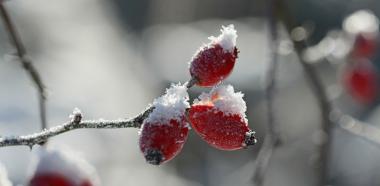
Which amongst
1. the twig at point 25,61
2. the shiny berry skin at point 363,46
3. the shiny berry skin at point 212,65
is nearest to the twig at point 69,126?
the shiny berry skin at point 212,65

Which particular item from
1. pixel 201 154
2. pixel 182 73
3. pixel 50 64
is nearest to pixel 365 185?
pixel 201 154

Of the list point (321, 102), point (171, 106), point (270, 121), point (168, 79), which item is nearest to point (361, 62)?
point (321, 102)

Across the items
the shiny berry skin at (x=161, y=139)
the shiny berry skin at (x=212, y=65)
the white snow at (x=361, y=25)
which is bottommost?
the shiny berry skin at (x=161, y=139)

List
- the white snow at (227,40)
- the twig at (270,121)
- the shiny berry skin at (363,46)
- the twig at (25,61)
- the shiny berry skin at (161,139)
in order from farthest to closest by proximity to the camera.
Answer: the shiny berry skin at (363,46) < the twig at (270,121) < the twig at (25,61) < the white snow at (227,40) < the shiny berry skin at (161,139)

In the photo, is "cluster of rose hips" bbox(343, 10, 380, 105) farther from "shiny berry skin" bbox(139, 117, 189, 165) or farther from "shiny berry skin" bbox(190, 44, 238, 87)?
"shiny berry skin" bbox(139, 117, 189, 165)

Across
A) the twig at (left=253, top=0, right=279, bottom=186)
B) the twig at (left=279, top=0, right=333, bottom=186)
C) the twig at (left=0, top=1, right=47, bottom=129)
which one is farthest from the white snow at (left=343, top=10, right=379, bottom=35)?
the twig at (left=0, top=1, right=47, bottom=129)

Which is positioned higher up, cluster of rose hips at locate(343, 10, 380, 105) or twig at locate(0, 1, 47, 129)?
cluster of rose hips at locate(343, 10, 380, 105)

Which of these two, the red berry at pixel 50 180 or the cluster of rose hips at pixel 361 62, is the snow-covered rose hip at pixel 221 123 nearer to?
the red berry at pixel 50 180
